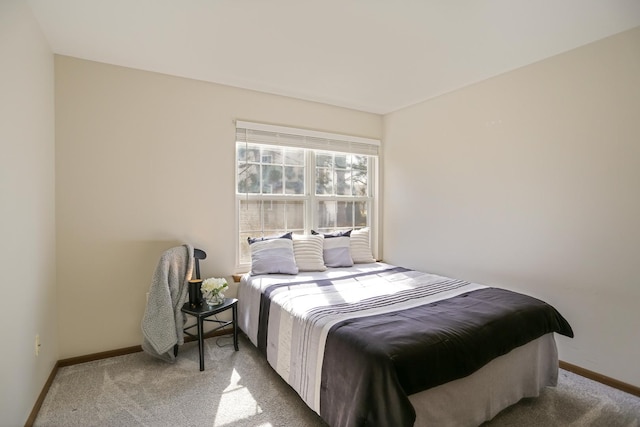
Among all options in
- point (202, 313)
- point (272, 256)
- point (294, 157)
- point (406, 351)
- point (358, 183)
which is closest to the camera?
point (406, 351)

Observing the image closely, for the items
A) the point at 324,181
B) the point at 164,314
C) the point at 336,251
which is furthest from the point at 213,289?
the point at 324,181

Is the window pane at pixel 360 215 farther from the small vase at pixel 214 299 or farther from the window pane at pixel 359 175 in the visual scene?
the small vase at pixel 214 299

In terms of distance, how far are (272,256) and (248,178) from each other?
2.91ft

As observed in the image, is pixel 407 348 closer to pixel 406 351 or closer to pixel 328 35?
pixel 406 351

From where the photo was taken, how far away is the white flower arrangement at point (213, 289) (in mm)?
2682

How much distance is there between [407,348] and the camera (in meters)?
1.54

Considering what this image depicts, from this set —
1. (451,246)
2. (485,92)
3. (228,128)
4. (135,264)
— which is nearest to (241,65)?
(228,128)

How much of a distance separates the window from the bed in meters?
1.07

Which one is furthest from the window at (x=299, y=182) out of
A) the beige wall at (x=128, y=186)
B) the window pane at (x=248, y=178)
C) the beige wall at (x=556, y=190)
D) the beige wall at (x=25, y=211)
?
the beige wall at (x=25, y=211)

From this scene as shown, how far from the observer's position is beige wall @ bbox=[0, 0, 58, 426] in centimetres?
159

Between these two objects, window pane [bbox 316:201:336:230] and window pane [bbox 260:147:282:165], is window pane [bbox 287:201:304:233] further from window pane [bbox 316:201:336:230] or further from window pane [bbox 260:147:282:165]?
window pane [bbox 260:147:282:165]

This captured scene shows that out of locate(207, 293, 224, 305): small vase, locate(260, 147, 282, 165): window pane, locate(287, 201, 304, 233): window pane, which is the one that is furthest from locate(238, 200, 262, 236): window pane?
locate(207, 293, 224, 305): small vase

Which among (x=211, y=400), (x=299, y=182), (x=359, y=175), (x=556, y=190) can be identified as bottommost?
(x=211, y=400)

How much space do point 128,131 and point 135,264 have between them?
3.77 ft
